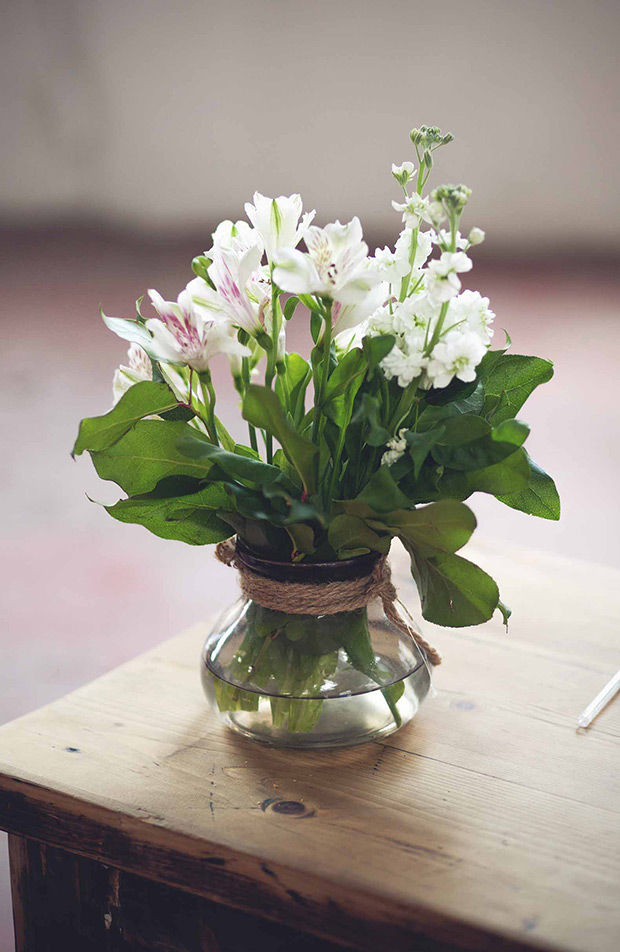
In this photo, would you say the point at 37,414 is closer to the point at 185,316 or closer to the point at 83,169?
the point at 83,169

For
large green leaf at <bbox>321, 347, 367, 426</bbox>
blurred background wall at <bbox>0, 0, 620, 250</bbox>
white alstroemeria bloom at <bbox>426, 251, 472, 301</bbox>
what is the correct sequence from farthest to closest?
blurred background wall at <bbox>0, 0, 620, 250</bbox>, large green leaf at <bbox>321, 347, 367, 426</bbox>, white alstroemeria bloom at <bbox>426, 251, 472, 301</bbox>

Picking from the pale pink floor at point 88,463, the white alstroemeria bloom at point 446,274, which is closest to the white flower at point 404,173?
the white alstroemeria bloom at point 446,274

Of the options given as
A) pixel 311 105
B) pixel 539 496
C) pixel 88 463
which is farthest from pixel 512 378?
pixel 311 105

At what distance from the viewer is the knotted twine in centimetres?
76

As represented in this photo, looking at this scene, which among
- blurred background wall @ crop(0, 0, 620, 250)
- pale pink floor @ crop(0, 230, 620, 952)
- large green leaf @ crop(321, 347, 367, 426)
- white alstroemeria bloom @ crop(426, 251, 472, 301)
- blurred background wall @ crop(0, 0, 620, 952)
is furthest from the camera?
blurred background wall @ crop(0, 0, 620, 250)

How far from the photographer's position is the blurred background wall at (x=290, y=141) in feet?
15.9

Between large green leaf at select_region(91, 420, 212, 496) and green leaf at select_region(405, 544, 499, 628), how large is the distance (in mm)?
179

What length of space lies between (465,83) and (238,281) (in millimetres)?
4744

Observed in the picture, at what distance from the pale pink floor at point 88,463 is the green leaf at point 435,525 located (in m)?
1.07

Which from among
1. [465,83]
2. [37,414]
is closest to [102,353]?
[37,414]

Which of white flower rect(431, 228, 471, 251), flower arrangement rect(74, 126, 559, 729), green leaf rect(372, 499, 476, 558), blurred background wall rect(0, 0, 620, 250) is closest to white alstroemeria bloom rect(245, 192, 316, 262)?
flower arrangement rect(74, 126, 559, 729)

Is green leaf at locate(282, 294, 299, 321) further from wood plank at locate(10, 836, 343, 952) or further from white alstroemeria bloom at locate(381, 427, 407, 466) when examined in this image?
wood plank at locate(10, 836, 343, 952)

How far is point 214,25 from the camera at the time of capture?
5270 mm

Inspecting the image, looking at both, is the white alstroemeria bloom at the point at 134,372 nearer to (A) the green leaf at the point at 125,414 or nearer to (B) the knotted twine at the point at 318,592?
(A) the green leaf at the point at 125,414
